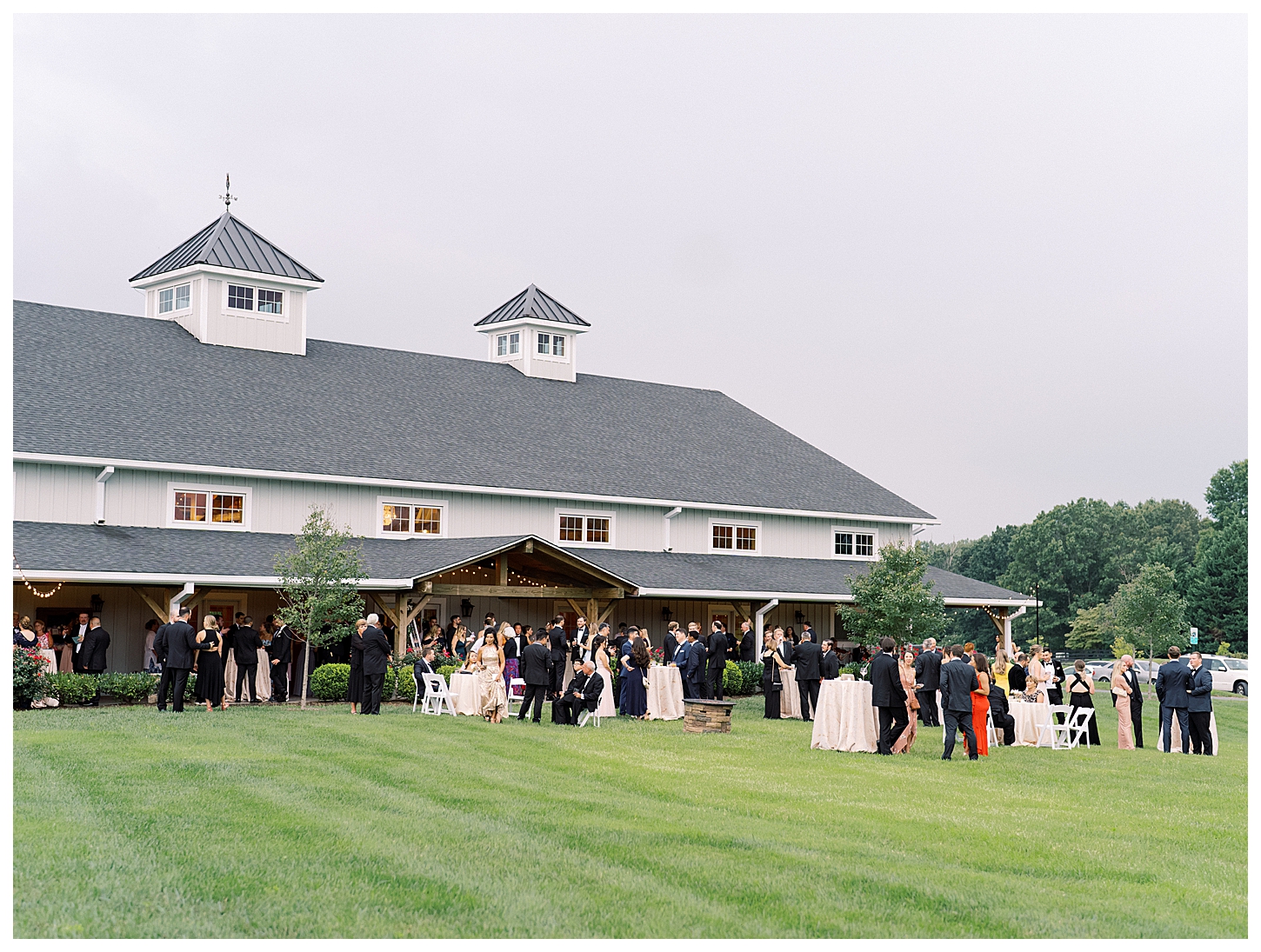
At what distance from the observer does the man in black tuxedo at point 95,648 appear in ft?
77.8

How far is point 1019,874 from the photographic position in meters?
10.2

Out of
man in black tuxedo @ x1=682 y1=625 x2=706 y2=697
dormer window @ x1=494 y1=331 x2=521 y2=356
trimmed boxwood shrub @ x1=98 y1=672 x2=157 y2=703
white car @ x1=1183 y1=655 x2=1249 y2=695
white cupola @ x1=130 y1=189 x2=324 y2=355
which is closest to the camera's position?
trimmed boxwood shrub @ x1=98 y1=672 x2=157 y2=703

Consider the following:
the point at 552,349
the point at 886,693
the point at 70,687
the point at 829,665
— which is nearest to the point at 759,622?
the point at 829,665

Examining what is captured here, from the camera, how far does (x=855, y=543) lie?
126ft

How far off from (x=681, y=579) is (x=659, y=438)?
23.9 feet

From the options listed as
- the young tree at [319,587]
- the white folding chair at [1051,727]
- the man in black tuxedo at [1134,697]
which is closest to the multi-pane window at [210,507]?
the young tree at [319,587]

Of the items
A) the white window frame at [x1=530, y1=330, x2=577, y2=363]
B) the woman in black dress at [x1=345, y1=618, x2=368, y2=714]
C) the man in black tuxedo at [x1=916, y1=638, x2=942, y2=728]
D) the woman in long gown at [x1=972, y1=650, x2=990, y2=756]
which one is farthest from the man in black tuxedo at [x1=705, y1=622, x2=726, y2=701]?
the white window frame at [x1=530, y1=330, x2=577, y2=363]

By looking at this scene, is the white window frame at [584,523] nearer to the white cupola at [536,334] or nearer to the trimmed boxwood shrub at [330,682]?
the white cupola at [536,334]

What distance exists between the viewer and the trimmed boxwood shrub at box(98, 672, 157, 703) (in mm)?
23016

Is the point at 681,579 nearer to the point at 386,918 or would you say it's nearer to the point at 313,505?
the point at 313,505

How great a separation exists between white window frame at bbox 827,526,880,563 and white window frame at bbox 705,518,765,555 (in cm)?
242

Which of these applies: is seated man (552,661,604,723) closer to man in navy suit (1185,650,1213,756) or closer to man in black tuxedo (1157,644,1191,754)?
man in black tuxedo (1157,644,1191,754)

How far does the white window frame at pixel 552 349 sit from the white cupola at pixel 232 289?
722cm

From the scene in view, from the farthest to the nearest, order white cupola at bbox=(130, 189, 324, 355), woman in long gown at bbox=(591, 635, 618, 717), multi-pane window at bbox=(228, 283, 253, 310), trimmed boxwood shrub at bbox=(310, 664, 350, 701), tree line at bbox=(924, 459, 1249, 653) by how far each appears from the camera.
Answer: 1. tree line at bbox=(924, 459, 1249, 653)
2. multi-pane window at bbox=(228, 283, 253, 310)
3. white cupola at bbox=(130, 189, 324, 355)
4. trimmed boxwood shrub at bbox=(310, 664, 350, 701)
5. woman in long gown at bbox=(591, 635, 618, 717)
